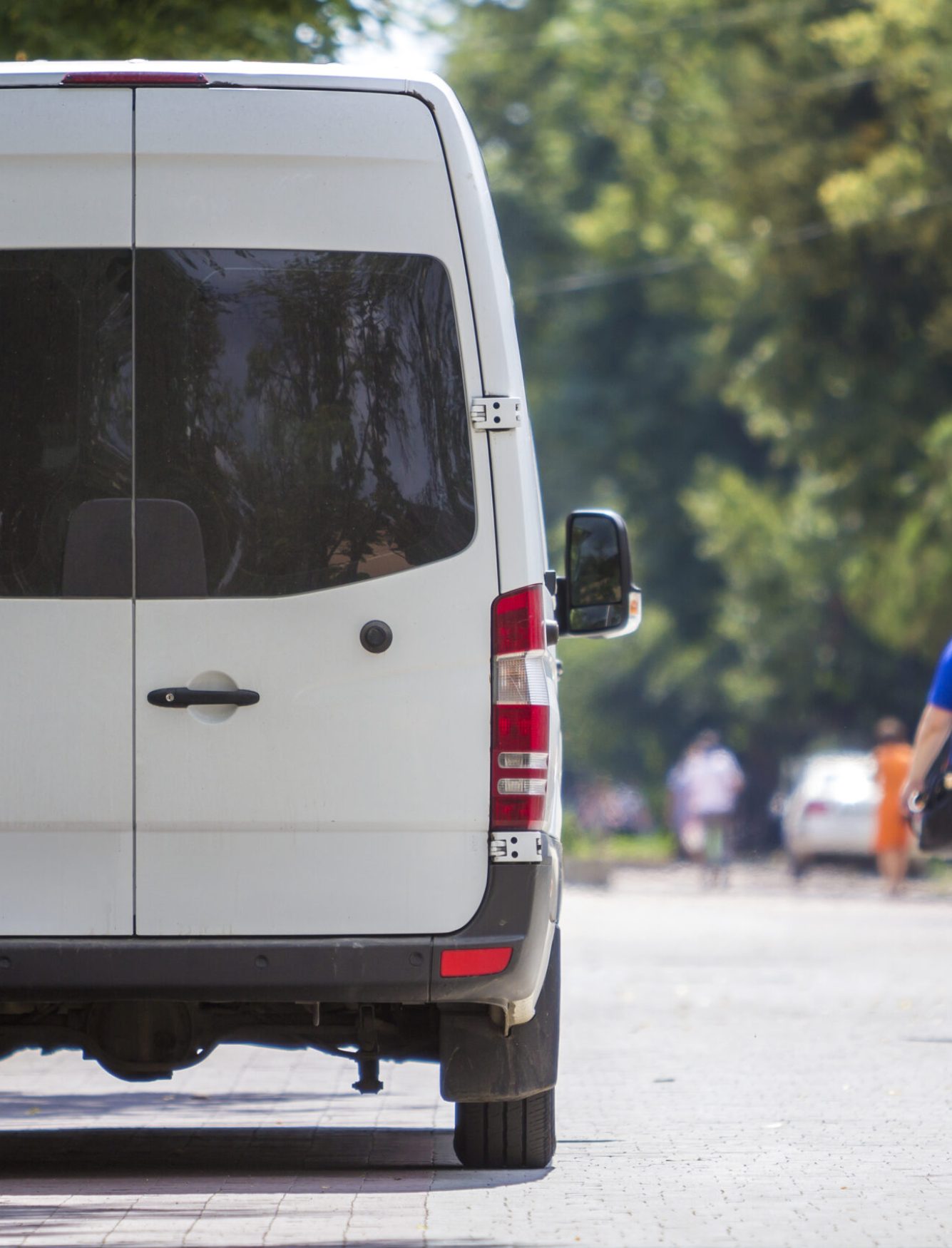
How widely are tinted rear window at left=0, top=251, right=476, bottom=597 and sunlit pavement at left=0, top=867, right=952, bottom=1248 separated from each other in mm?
1577

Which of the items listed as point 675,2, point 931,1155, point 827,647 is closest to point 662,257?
point 675,2

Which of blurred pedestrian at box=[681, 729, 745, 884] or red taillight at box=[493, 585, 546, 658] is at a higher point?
red taillight at box=[493, 585, 546, 658]

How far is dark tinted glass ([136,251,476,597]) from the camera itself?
20.1ft

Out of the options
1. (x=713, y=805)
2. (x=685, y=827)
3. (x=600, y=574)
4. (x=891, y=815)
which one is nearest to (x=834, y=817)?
(x=685, y=827)

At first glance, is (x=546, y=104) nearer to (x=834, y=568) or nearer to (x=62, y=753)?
(x=834, y=568)

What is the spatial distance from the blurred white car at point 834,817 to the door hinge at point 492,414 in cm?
2521

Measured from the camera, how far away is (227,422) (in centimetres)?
615

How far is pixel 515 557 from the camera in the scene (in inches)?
241

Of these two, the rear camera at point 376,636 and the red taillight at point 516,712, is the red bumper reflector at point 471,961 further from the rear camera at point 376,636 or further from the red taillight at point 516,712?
the rear camera at point 376,636

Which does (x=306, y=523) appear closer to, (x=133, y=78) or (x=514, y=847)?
(x=514, y=847)

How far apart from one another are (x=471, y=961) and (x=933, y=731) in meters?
3.53

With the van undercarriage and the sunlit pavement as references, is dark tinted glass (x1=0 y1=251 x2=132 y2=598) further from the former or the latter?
the sunlit pavement

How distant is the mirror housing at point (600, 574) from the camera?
6.70 metres

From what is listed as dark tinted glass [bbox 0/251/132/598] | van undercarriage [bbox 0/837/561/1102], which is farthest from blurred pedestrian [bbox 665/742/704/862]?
dark tinted glass [bbox 0/251/132/598]
